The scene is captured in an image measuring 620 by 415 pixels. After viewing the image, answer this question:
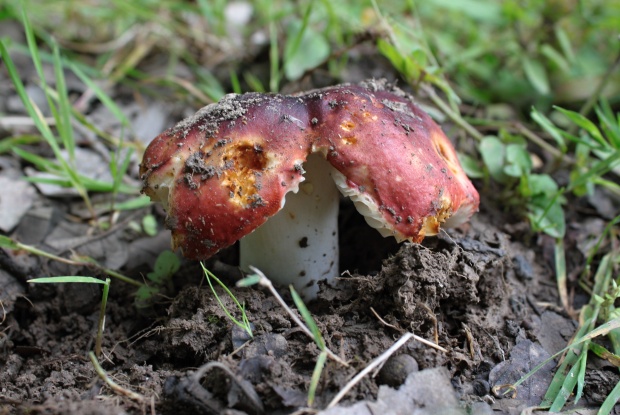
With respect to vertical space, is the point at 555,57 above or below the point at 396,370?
above

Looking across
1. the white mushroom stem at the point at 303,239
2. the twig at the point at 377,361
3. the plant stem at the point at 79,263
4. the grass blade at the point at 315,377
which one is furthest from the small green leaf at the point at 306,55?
the grass blade at the point at 315,377

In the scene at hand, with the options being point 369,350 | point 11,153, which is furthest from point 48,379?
point 11,153

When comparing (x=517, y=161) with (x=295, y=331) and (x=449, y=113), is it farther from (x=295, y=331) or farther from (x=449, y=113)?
(x=295, y=331)

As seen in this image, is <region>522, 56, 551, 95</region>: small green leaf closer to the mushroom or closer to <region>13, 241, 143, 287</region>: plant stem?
the mushroom

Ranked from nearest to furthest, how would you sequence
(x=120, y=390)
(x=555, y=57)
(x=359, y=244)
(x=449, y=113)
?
(x=120, y=390) → (x=359, y=244) → (x=449, y=113) → (x=555, y=57)

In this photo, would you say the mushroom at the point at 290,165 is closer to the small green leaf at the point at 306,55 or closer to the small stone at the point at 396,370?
the small stone at the point at 396,370

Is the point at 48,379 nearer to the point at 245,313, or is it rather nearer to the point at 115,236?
the point at 245,313

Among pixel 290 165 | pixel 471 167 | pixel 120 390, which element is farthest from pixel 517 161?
pixel 120 390
